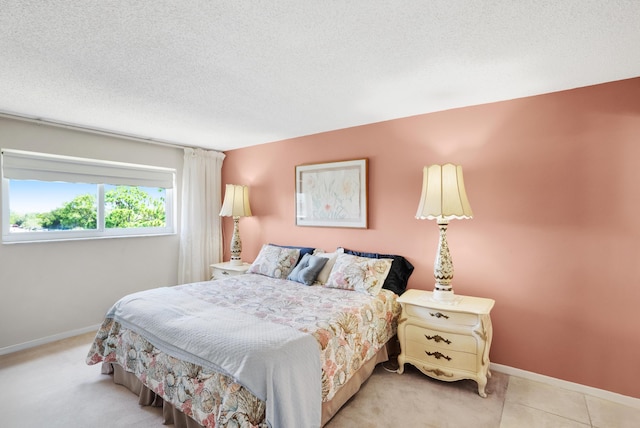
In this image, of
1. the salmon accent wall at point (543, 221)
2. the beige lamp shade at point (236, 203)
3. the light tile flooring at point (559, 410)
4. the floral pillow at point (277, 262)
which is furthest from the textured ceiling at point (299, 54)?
the light tile flooring at point (559, 410)

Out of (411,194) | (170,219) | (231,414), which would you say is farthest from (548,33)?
(170,219)

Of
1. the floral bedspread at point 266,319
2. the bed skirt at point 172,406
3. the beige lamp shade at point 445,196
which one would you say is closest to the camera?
the floral bedspread at point 266,319

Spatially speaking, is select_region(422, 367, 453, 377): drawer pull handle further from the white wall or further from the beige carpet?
the white wall

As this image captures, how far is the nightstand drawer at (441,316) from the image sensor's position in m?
2.27

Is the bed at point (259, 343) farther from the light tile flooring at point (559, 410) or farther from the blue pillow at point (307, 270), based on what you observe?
the light tile flooring at point (559, 410)

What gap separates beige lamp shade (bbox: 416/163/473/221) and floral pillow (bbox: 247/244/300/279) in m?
1.50

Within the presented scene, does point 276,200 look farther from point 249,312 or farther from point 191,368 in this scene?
point 191,368

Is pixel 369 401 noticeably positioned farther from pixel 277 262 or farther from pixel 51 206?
pixel 51 206

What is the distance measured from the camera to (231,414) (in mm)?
1516

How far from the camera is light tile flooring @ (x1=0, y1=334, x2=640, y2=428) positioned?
1948 millimetres

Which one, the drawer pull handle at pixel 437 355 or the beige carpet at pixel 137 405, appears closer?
the beige carpet at pixel 137 405

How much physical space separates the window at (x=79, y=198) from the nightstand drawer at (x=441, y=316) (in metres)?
3.46

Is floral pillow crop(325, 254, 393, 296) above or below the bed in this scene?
above

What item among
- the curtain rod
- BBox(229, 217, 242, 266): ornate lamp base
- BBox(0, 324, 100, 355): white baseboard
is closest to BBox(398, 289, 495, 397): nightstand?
BBox(229, 217, 242, 266): ornate lamp base
